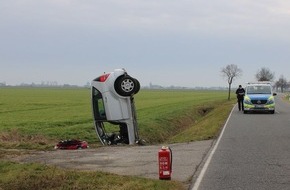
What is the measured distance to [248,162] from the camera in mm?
10984

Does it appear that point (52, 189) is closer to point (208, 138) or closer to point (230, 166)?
point (230, 166)

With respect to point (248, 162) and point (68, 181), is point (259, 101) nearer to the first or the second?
point (248, 162)

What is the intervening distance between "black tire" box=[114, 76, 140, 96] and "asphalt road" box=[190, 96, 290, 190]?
3.48 metres

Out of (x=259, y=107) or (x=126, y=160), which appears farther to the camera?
(x=259, y=107)

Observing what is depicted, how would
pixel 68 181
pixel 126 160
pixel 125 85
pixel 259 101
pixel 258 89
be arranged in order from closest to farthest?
pixel 68 181, pixel 126 160, pixel 125 85, pixel 259 101, pixel 258 89

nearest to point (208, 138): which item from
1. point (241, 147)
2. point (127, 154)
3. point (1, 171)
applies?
point (241, 147)

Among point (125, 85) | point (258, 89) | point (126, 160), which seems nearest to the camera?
point (126, 160)

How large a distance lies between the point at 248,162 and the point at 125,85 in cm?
601

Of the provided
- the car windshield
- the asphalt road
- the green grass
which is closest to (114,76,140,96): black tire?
the asphalt road

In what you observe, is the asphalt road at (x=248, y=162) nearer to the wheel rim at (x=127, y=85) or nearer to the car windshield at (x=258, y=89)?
the wheel rim at (x=127, y=85)

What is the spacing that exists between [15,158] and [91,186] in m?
4.62

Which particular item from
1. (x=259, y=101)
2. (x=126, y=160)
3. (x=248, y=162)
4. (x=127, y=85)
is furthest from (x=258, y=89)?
(x=126, y=160)

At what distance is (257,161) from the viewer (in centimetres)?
1110

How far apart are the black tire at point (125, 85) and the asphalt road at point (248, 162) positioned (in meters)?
3.48
